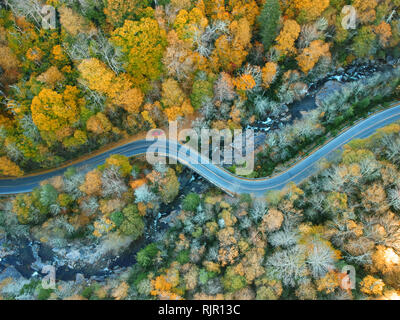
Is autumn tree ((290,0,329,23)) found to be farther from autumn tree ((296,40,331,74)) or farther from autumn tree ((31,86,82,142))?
autumn tree ((31,86,82,142))

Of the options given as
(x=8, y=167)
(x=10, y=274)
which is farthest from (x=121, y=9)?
(x=10, y=274)

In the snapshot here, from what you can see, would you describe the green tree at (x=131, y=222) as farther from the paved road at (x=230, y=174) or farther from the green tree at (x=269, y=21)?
the green tree at (x=269, y=21)

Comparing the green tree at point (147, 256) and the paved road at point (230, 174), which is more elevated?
the paved road at point (230, 174)

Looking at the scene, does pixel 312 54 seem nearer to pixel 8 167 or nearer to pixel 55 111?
pixel 55 111

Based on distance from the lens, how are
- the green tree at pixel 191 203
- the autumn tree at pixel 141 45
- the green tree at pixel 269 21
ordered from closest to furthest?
the green tree at pixel 269 21 → the autumn tree at pixel 141 45 → the green tree at pixel 191 203

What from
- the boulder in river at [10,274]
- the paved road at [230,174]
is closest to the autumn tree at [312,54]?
the paved road at [230,174]

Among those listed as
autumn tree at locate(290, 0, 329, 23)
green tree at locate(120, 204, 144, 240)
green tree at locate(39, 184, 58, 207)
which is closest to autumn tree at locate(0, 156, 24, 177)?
green tree at locate(39, 184, 58, 207)

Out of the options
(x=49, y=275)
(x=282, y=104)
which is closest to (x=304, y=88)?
(x=282, y=104)

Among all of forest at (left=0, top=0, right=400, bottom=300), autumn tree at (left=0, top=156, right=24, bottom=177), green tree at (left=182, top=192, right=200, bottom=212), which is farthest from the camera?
autumn tree at (left=0, top=156, right=24, bottom=177)
